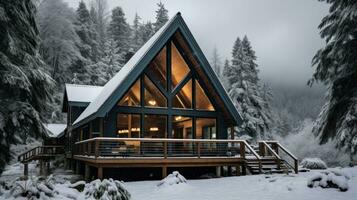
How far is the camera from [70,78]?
43469 millimetres

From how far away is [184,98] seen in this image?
19.5 m

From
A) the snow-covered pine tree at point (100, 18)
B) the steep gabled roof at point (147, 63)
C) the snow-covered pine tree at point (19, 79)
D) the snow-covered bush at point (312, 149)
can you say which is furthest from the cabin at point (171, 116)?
the snow-covered pine tree at point (100, 18)

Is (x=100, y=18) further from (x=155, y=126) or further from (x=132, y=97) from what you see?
(x=155, y=126)

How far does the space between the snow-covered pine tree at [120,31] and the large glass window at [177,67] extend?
1320 inches

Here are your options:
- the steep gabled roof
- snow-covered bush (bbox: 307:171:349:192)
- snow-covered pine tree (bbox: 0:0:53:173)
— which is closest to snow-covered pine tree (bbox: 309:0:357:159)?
snow-covered bush (bbox: 307:171:349:192)

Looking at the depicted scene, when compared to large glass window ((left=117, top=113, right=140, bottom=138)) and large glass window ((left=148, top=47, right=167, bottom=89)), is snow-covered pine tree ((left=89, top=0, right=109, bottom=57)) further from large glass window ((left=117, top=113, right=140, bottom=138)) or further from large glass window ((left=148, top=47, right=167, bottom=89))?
large glass window ((left=117, top=113, right=140, bottom=138))

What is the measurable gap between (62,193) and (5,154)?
4.99 metres

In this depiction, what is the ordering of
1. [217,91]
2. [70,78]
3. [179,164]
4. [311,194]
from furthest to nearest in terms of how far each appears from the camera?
[70,78], [217,91], [179,164], [311,194]

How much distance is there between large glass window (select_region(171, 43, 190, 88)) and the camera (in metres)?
19.2

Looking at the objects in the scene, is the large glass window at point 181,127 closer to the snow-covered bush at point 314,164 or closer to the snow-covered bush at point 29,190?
the snow-covered bush at point 314,164

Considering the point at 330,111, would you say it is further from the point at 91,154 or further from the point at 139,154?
the point at 91,154

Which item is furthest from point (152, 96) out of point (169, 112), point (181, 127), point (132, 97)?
point (181, 127)

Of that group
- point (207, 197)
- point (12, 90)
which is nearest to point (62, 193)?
point (207, 197)

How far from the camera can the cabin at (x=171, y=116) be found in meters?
16.7
